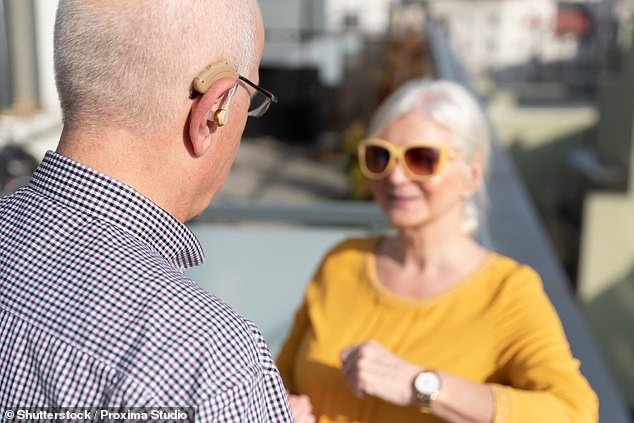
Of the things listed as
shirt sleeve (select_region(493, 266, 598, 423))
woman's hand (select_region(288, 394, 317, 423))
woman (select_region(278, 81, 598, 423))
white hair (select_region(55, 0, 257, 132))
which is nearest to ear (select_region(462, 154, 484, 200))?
woman (select_region(278, 81, 598, 423))

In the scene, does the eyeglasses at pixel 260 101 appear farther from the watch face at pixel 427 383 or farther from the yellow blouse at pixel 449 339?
the yellow blouse at pixel 449 339

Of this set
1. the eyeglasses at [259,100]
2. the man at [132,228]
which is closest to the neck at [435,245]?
the eyeglasses at [259,100]

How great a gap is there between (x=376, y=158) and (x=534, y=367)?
750 millimetres

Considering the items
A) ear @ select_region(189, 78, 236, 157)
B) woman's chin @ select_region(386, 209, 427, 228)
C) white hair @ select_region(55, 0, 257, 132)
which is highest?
white hair @ select_region(55, 0, 257, 132)

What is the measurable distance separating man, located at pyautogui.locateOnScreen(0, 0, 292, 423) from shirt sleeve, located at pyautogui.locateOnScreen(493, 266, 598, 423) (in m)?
0.83

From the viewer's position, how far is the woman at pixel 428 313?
6.29 feet

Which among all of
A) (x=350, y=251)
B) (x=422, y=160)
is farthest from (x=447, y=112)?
(x=350, y=251)

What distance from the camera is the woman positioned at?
192 cm

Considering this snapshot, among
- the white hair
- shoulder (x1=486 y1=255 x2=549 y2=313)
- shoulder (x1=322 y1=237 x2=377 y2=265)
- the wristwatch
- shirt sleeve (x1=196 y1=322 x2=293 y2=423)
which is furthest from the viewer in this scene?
shoulder (x1=322 y1=237 x2=377 y2=265)

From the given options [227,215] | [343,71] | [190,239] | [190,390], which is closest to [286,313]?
[227,215]

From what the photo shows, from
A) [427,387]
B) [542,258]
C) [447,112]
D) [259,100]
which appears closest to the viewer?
[259,100]

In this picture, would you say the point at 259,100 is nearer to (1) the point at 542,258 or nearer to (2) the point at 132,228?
(2) the point at 132,228

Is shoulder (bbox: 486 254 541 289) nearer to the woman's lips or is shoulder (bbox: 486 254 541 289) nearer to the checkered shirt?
the woman's lips

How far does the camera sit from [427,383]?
6.22 ft
